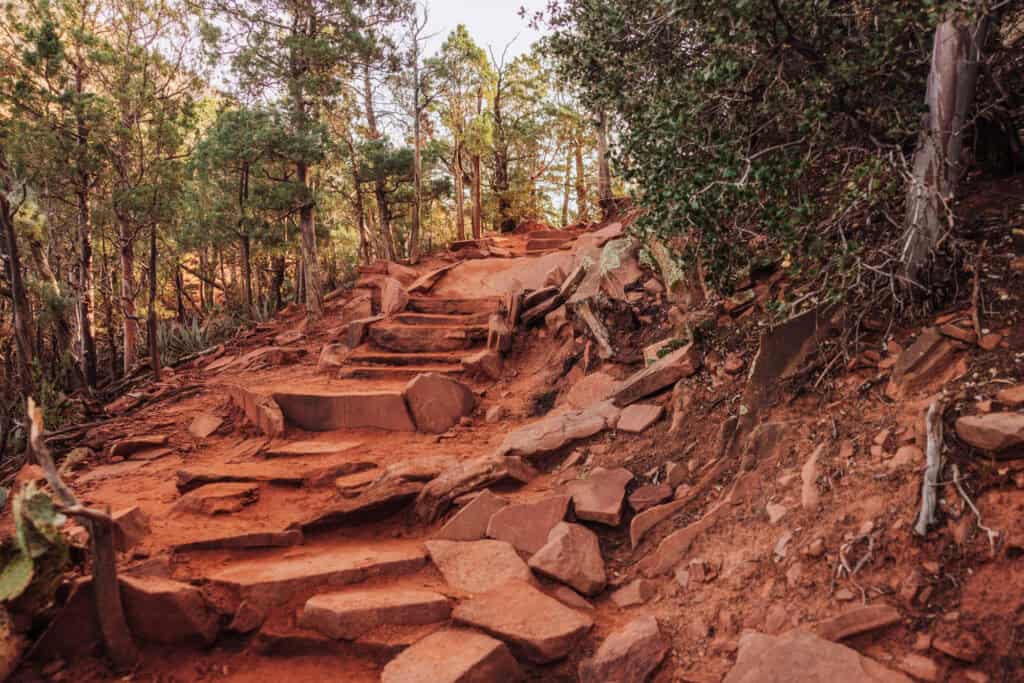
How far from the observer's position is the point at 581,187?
1930cm

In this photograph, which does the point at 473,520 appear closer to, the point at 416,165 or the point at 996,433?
the point at 996,433

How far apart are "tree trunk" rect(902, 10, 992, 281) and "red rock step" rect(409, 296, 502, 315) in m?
6.11

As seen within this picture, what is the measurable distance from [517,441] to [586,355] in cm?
170

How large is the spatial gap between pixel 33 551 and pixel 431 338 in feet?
18.9

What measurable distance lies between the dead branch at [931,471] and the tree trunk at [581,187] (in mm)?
14789

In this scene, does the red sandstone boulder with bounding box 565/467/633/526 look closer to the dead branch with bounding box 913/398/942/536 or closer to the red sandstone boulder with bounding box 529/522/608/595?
the red sandstone boulder with bounding box 529/522/608/595

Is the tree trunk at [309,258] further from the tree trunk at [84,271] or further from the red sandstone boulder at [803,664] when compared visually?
the red sandstone boulder at [803,664]

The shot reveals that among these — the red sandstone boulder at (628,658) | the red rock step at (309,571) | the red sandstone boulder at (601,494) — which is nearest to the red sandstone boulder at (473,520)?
the red rock step at (309,571)

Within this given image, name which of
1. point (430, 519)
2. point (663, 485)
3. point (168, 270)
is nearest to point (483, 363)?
point (430, 519)

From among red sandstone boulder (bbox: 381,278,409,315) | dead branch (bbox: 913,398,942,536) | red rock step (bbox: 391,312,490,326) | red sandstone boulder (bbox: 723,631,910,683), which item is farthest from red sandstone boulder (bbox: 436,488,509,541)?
red sandstone boulder (bbox: 381,278,409,315)

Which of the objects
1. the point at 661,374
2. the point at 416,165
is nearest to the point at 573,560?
the point at 661,374

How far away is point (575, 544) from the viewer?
150 inches

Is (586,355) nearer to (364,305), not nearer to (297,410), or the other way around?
(297,410)

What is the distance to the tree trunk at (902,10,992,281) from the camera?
11.2 feet
